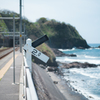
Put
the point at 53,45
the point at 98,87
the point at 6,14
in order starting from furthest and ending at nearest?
the point at 53,45 < the point at 6,14 < the point at 98,87

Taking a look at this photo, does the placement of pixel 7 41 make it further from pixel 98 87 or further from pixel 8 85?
pixel 8 85

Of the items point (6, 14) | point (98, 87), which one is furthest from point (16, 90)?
point (6, 14)

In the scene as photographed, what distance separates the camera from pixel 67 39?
161 meters

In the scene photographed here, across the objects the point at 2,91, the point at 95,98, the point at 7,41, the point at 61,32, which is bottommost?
the point at 95,98

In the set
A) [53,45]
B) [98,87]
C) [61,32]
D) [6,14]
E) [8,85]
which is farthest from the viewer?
[61,32]

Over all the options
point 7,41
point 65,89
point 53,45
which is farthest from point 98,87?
point 53,45

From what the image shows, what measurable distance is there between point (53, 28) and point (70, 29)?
1677 cm

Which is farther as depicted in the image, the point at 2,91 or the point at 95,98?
the point at 95,98

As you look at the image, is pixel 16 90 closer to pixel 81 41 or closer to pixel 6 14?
pixel 6 14

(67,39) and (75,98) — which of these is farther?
(67,39)

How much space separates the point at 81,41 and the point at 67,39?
57.1ft

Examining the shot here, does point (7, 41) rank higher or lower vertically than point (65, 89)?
higher

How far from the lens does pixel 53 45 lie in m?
153

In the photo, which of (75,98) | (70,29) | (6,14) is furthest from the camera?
(70,29)
